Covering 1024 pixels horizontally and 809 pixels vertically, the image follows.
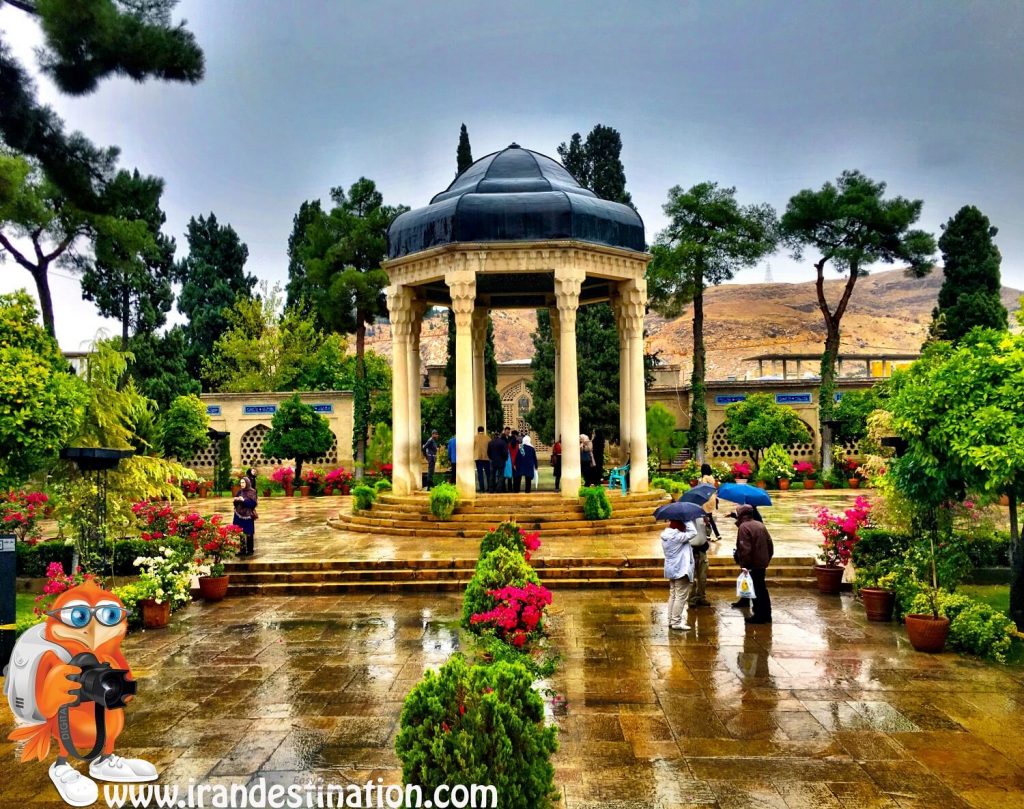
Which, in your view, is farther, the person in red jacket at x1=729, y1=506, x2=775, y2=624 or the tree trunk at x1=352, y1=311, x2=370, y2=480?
the tree trunk at x1=352, y1=311, x2=370, y2=480

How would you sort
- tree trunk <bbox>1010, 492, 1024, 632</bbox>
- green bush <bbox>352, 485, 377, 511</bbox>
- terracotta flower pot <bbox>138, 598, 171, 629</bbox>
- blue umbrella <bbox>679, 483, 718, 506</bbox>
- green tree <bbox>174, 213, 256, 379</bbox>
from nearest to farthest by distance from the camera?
1. tree trunk <bbox>1010, 492, 1024, 632</bbox>
2. terracotta flower pot <bbox>138, 598, 171, 629</bbox>
3. blue umbrella <bbox>679, 483, 718, 506</bbox>
4. green bush <bbox>352, 485, 377, 511</bbox>
5. green tree <bbox>174, 213, 256, 379</bbox>

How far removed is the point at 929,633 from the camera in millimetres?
8367

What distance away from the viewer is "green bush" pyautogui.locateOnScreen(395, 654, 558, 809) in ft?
12.8

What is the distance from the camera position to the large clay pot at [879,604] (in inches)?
389

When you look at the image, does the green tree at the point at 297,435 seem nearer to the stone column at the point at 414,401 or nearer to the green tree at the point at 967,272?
the stone column at the point at 414,401

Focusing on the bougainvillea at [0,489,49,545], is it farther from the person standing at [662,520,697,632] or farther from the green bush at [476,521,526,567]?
the person standing at [662,520,697,632]

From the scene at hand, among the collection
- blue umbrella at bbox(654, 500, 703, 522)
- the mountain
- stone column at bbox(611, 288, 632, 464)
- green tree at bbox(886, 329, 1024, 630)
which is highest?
the mountain

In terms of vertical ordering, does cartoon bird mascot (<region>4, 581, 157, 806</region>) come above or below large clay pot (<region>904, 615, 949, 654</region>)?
above

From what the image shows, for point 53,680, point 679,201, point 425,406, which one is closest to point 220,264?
point 425,406

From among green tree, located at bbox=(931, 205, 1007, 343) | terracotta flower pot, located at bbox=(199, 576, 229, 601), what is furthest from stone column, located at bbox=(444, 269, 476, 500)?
green tree, located at bbox=(931, 205, 1007, 343)

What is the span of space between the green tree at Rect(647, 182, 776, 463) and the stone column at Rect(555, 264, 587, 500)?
13560 mm

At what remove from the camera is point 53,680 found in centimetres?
471

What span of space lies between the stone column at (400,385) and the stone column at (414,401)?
0.41 feet

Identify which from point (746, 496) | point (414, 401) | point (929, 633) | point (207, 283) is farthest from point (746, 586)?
point (207, 283)
